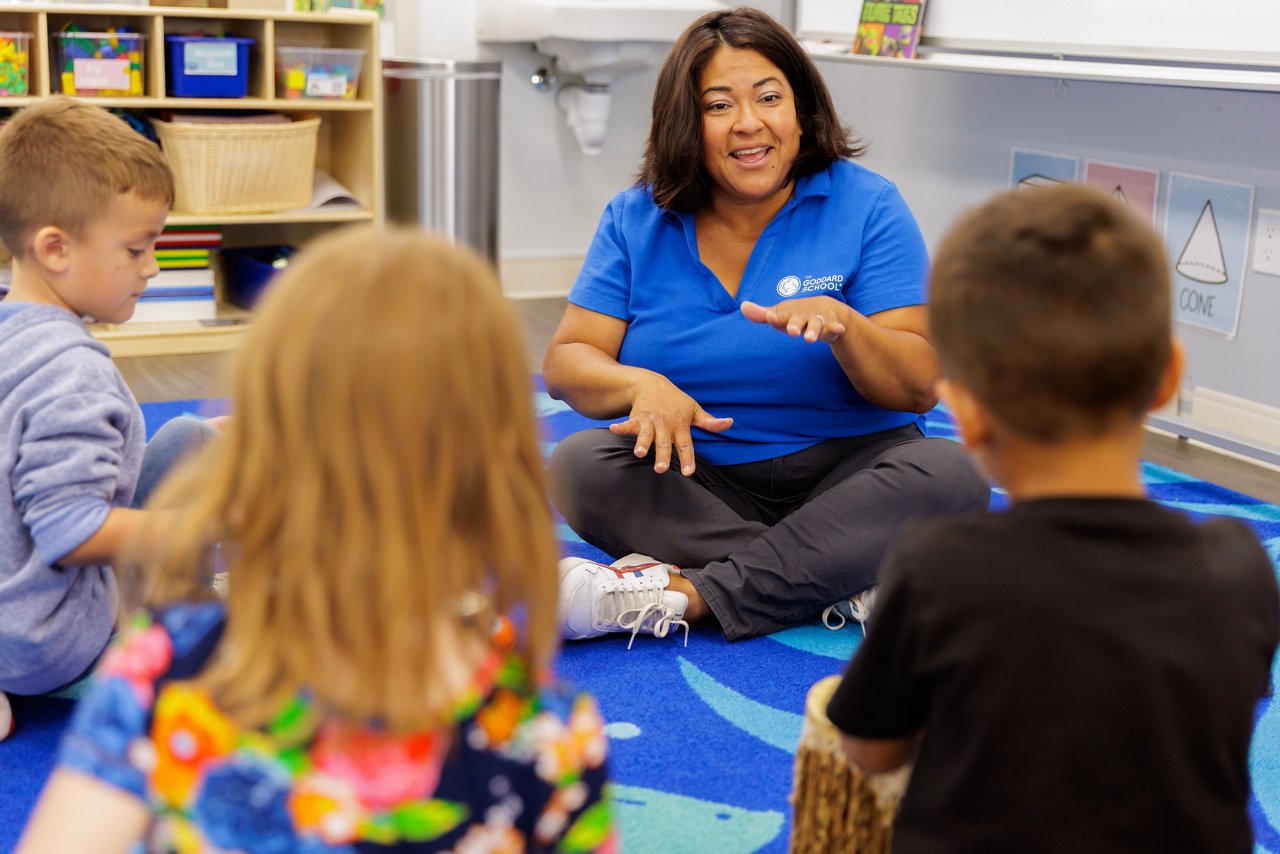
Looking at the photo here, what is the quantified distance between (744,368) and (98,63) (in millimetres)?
1897

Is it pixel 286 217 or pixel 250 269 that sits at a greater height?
pixel 286 217

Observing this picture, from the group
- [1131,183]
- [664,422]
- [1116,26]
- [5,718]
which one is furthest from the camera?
[1131,183]

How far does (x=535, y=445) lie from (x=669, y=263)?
111cm

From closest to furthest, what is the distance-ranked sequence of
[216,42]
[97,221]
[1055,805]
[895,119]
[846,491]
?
1. [1055,805]
2. [97,221]
3. [846,491]
4. [216,42]
5. [895,119]

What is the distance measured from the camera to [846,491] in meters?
1.58

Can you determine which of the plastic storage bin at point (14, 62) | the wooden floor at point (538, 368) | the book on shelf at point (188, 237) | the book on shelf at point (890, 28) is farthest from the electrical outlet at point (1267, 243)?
the plastic storage bin at point (14, 62)

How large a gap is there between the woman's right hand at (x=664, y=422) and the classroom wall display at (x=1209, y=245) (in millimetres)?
1216

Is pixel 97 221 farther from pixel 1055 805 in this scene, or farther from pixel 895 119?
pixel 895 119

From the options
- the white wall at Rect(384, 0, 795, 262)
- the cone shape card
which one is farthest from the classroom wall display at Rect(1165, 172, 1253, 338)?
the white wall at Rect(384, 0, 795, 262)

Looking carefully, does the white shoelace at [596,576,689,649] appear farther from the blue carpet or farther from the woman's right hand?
the woman's right hand

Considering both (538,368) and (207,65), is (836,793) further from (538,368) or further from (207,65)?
(207,65)

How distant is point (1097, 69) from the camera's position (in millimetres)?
2301

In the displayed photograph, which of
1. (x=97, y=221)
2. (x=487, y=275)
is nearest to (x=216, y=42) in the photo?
(x=97, y=221)

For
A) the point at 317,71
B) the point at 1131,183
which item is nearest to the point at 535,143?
the point at 317,71
